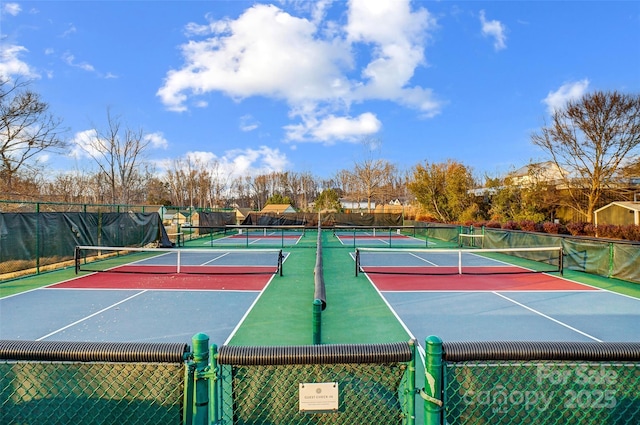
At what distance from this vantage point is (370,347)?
1817 mm

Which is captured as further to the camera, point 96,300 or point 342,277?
point 342,277

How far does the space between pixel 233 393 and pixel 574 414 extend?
182cm

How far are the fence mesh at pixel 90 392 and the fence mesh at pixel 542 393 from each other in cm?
145

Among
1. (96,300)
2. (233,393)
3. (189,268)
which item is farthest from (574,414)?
(189,268)

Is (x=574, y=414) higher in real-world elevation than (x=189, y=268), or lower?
higher

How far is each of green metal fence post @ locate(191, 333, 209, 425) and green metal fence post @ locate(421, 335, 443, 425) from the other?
3.50ft

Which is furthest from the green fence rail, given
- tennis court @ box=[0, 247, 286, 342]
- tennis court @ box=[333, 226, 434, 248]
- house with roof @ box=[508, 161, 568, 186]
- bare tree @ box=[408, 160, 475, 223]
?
bare tree @ box=[408, 160, 475, 223]

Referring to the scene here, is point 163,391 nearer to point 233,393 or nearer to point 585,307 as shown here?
point 233,393

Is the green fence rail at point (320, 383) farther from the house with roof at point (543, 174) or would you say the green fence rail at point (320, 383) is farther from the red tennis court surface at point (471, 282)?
the house with roof at point (543, 174)

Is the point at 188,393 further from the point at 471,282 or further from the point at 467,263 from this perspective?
the point at 467,263

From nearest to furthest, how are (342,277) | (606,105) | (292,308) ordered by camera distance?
(292,308)
(342,277)
(606,105)

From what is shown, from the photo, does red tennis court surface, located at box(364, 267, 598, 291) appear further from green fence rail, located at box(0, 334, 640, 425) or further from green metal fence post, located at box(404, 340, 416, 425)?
green metal fence post, located at box(404, 340, 416, 425)

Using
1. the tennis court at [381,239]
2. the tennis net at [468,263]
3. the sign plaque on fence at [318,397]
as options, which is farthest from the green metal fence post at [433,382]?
the tennis court at [381,239]

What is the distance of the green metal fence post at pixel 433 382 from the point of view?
1.75m
